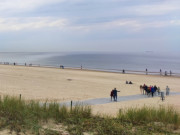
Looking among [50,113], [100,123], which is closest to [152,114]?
[100,123]

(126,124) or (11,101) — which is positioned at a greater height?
(11,101)

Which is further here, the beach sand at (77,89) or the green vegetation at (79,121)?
the beach sand at (77,89)

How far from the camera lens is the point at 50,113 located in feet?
25.6

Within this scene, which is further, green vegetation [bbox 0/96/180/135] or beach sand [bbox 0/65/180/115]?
beach sand [bbox 0/65/180/115]

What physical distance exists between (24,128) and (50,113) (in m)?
1.41

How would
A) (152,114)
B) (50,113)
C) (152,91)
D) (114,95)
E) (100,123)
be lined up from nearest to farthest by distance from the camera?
(100,123), (50,113), (152,114), (114,95), (152,91)

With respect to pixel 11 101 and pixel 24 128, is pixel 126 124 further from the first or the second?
Answer: pixel 11 101

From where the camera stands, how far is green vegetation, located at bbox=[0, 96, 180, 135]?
655 cm

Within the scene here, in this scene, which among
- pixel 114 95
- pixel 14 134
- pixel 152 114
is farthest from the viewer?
pixel 114 95

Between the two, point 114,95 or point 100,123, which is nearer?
point 100,123

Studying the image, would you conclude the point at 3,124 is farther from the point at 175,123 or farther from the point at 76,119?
the point at 175,123

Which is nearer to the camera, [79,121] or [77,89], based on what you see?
[79,121]

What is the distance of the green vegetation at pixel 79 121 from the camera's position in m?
6.55

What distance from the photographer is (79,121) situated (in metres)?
7.43
